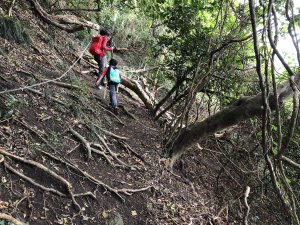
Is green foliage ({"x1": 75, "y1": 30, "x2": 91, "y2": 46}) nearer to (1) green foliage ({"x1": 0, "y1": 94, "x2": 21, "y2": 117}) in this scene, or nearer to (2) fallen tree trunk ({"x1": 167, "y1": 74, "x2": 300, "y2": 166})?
(2) fallen tree trunk ({"x1": 167, "y1": 74, "x2": 300, "y2": 166})

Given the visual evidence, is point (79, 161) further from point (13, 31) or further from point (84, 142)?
point (13, 31)

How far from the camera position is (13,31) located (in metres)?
7.68

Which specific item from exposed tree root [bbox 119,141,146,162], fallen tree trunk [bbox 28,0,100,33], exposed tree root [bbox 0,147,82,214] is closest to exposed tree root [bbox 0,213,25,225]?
exposed tree root [bbox 0,147,82,214]

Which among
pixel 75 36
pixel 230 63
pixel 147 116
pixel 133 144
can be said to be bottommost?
pixel 133 144

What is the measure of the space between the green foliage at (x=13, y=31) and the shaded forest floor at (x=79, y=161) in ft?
0.60

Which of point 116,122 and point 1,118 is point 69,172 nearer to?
point 1,118

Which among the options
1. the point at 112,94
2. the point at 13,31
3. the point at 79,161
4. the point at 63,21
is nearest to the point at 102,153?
the point at 79,161

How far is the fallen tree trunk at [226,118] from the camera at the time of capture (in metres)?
5.25

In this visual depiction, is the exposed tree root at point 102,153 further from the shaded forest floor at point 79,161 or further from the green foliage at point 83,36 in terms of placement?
the green foliage at point 83,36

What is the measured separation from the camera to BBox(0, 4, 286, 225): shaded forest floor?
465 cm

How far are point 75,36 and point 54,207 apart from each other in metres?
9.08

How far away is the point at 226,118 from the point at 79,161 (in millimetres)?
Result: 2791

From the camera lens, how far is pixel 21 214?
4.10 meters

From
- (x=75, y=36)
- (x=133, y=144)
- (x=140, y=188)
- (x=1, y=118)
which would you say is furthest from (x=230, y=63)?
(x=75, y=36)
